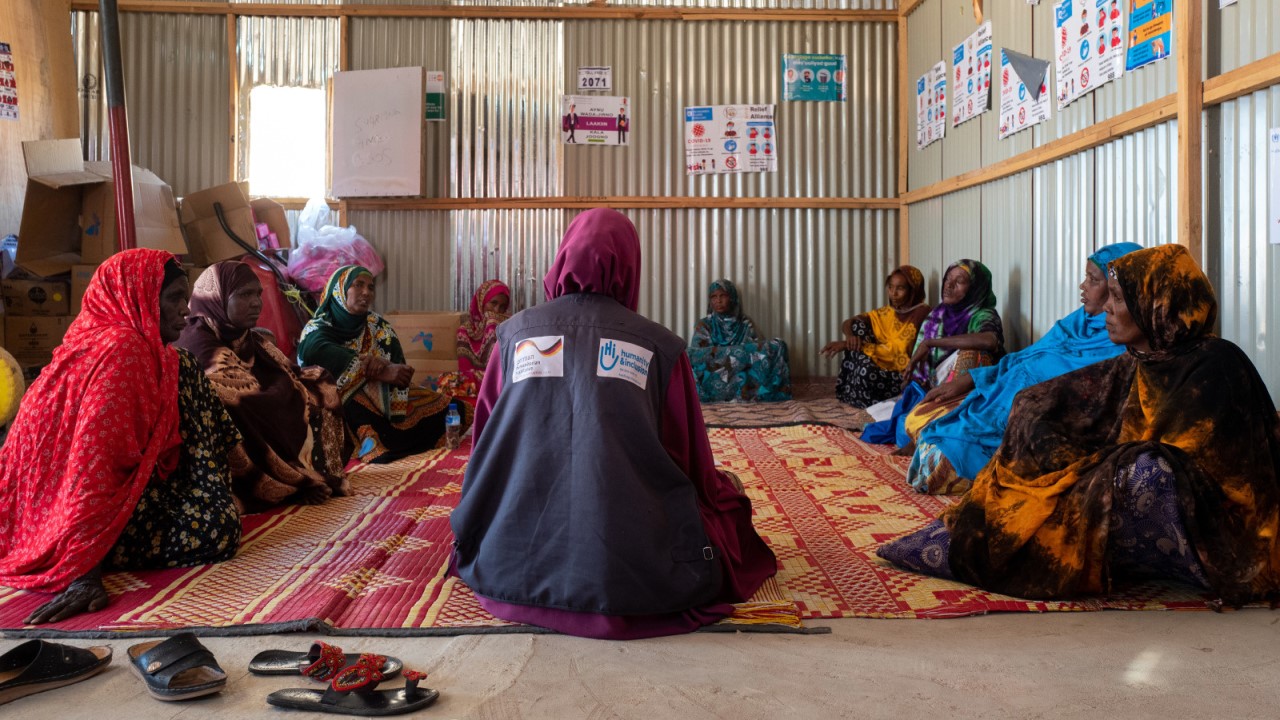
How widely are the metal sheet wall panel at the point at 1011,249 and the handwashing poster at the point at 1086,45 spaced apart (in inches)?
31.9

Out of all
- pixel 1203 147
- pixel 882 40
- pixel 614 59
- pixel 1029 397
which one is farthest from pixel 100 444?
pixel 882 40

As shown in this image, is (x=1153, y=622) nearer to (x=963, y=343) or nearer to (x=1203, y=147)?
(x=1203, y=147)

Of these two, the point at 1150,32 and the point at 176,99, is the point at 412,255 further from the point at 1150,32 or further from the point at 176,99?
the point at 1150,32

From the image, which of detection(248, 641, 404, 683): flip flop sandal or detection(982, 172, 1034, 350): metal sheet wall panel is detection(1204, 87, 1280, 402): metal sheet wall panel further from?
detection(248, 641, 404, 683): flip flop sandal

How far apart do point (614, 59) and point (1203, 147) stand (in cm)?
577

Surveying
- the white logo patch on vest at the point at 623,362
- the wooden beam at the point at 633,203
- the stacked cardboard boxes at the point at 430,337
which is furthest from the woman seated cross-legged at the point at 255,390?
the wooden beam at the point at 633,203

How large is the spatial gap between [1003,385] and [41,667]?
3.96m

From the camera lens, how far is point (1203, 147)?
14.2 ft

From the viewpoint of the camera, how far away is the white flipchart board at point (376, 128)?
8.64 metres

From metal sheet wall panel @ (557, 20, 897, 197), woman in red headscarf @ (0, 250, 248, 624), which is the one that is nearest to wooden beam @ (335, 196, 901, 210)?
metal sheet wall panel @ (557, 20, 897, 197)

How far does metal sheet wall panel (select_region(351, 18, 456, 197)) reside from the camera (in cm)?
895

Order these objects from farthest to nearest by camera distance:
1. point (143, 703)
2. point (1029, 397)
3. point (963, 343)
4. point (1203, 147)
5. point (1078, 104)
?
point (963, 343) → point (1078, 104) → point (1203, 147) → point (1029, 397) → point (143, 703)

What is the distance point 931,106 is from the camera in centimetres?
821

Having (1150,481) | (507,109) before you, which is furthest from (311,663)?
(507,109)
